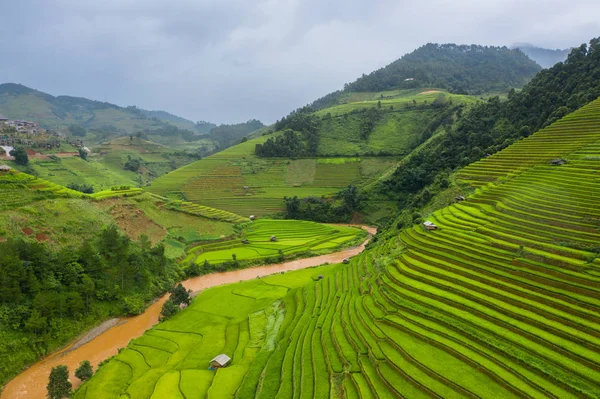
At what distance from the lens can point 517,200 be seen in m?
29.2

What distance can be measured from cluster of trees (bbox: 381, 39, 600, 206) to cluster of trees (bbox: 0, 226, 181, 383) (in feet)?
144

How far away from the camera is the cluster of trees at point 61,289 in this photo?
23.5 metres

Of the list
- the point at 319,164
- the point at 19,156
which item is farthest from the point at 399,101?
the point at 19,156

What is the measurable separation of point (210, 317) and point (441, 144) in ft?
167

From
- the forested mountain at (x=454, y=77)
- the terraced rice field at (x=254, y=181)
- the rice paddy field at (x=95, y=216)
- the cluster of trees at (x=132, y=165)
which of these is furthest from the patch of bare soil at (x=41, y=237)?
the forested mountain at (x=454, y=77)

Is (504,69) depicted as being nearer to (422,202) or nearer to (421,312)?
(422,202)

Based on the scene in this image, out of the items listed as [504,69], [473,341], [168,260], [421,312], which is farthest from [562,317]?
[504,69]

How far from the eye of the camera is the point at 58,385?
19125 mm

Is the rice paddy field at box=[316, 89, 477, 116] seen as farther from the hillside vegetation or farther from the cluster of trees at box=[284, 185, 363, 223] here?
the hillside vegetation

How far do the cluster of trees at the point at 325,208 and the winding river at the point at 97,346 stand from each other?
25.1 m

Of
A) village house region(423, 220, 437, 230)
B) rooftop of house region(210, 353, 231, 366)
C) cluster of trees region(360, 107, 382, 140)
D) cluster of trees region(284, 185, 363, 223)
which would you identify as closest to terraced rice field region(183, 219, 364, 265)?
cluster of trees region(284, 185, 363, 223)

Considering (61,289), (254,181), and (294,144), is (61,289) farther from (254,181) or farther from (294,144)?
(294,144)

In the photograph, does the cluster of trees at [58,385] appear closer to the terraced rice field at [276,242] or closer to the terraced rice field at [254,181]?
the terraced rice field at [276,242]

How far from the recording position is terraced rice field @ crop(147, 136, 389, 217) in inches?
2714
